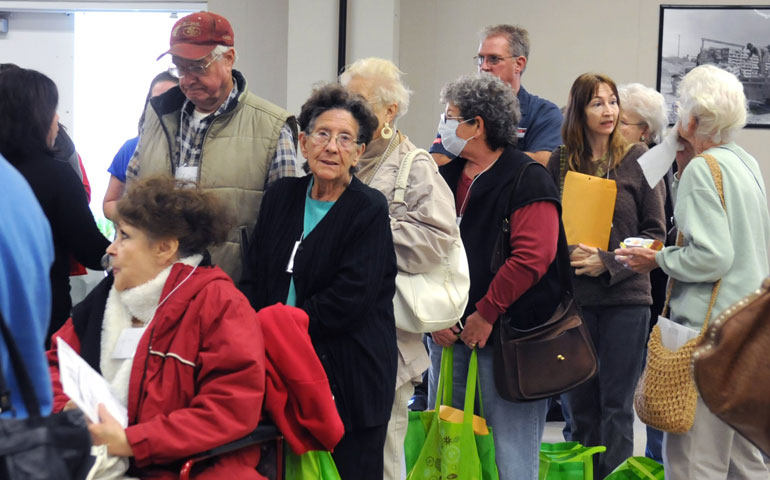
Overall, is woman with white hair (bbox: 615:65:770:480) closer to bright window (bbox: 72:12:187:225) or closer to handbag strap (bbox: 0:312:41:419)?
handbag strap (bbox: 0:312:41:419)

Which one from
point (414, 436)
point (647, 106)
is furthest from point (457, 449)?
point (647, 106)

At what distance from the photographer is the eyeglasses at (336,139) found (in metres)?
2.66

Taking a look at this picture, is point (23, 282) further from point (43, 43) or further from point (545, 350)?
point (43, 43)

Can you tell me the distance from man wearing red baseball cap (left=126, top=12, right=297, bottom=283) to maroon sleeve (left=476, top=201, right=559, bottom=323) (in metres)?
0.73

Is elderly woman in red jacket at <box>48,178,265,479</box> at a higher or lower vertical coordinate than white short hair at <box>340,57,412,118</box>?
lower

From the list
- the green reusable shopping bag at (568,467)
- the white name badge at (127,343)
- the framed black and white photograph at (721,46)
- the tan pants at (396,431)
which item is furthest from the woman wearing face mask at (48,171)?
the framed black and white photograph at (721,46)

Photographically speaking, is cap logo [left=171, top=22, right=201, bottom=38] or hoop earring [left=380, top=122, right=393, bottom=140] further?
hoop earring [left=380, top=122, right=393, bottom=140]

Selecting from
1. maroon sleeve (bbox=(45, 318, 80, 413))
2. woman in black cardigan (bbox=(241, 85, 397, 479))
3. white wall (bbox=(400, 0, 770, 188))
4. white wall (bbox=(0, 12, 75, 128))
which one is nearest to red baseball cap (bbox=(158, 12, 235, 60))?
woman in black cardigan (bbox=(241, 85, 397, 479))

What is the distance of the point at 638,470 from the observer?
10.1 ft

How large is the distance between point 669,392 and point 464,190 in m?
0.93

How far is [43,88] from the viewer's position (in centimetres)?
281

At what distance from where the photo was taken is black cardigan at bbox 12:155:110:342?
2801 millimetres

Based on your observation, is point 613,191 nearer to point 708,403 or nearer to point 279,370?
point 279,370

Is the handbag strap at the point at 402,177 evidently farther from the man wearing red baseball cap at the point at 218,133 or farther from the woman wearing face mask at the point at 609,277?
the woman wearing face mask at the point at 609,277
